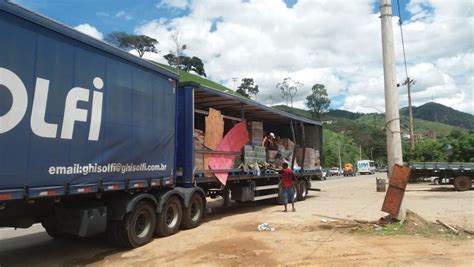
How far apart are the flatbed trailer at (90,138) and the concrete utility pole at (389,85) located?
15.9ft

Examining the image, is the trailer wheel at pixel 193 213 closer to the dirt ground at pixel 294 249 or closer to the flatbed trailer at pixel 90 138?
the flatbed trailer at pixel 90 138

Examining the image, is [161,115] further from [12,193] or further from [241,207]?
[241,207]

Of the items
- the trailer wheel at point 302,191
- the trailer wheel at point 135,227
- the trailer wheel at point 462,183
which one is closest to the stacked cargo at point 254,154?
the trailer wheel at point 302,191

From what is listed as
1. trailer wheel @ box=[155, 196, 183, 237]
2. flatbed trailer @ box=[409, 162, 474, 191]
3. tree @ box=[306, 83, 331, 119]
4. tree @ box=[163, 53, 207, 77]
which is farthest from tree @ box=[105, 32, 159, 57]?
trailer wheel @ box=[155, 196, 183, 237]

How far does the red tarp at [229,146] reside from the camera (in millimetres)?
12335

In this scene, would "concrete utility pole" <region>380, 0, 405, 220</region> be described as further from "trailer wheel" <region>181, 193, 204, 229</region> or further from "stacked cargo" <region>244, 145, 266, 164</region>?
"trailer wheel" <region>181, 193, 204, 229</region>

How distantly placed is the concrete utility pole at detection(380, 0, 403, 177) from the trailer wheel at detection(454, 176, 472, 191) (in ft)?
51.9

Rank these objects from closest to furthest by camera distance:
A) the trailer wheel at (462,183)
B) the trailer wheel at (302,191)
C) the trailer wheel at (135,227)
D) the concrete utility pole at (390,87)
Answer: the trailer wheel at (135,227) → the concrete utility pole at (390,87) → the trailer wheel at (302,191) → the trailer wheel at (462,183)

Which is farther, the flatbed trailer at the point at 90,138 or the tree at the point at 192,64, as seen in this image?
the tree at the point at 192,64

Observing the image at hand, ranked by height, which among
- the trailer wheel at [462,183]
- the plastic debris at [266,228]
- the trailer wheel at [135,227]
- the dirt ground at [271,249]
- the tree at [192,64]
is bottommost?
the dirt ground at [271,249]

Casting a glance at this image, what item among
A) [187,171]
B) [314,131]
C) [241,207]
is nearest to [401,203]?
[187,171]

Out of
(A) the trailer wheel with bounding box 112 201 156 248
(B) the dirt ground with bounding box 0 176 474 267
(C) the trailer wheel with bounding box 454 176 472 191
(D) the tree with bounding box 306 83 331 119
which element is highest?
(D) the tree with bounding box 306 83 331 119

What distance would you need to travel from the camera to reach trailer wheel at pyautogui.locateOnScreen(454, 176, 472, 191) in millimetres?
24438

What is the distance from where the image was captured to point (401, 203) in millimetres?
10461
